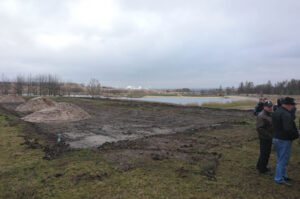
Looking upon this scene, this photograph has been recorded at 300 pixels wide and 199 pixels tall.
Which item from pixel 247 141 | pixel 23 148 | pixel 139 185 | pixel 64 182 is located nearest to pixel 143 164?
pixel 139 185

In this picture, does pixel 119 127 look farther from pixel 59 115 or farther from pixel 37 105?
pixel 37 105

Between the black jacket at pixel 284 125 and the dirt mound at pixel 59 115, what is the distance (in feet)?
42.1

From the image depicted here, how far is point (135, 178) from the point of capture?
170 inches

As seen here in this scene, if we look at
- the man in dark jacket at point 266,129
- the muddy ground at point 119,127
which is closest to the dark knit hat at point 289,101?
the man in dark jacket at point 266,129

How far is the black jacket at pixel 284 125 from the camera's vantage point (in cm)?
374

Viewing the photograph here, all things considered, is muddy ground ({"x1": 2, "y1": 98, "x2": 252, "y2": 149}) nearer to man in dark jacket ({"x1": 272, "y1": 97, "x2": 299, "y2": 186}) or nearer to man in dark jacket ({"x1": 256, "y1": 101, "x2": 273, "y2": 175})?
man in dark jacket ({"x1": 256, "y1": 101, "x2": 273, "y2": 175})

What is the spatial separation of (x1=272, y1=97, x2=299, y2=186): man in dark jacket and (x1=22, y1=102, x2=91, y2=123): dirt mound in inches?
504

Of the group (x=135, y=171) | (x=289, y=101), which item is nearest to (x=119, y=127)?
(x=135, y=171)

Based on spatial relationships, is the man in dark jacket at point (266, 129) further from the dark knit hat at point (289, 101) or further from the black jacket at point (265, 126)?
the dark knit hat at point (289, 101)

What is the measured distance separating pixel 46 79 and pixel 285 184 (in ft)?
250

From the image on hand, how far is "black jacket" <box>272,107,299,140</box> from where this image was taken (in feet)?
12.3

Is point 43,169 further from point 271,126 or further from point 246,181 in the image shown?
point 271,126

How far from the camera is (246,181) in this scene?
4.25m

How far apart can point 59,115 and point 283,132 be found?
13.7 meters
